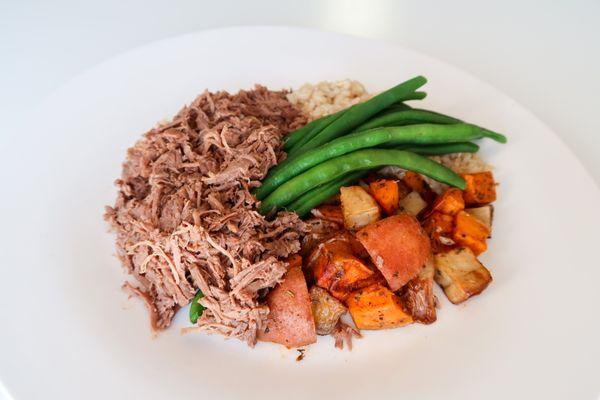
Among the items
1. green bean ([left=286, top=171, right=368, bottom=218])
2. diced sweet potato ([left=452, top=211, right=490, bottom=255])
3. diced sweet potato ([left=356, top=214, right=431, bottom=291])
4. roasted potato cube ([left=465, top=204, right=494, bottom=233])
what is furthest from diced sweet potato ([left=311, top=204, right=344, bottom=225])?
roasted potato cube ([left=465, top=204, right=494, bottom=233])

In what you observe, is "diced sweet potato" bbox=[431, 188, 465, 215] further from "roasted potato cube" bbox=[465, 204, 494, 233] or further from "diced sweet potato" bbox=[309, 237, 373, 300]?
"diced sweet potato" bbox=[309, 237, 373, 300]

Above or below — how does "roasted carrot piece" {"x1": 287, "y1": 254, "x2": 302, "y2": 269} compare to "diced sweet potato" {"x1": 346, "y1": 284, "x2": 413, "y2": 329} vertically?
above

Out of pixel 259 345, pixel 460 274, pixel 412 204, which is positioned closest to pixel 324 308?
pixel 259 345

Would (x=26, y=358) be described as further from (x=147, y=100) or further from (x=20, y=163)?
(x=147, y=100)

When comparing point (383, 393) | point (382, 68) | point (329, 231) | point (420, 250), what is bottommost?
point (383, 393)

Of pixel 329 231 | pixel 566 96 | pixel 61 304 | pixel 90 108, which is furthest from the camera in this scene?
pixel 566 96

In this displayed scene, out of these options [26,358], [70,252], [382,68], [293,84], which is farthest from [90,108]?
[382,68]

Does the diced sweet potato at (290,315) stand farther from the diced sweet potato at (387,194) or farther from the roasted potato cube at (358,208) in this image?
the diced sweet potato at (387,194)
